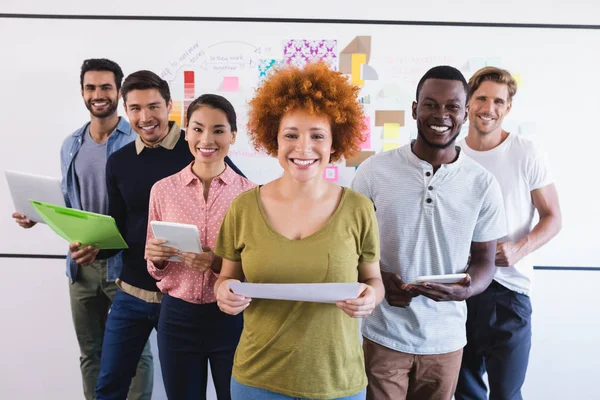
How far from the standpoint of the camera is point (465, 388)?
6.95 feet

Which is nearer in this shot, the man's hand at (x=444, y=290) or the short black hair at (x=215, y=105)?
the man's hand at (x=444, y=290)

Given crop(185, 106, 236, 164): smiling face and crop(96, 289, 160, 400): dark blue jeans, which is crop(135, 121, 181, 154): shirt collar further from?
crop(96, 289, 160, 400): dark blue jeans

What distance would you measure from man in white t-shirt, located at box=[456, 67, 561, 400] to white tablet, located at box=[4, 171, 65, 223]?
1.74m

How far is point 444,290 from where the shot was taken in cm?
152

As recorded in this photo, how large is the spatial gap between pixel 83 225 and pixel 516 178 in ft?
5.63

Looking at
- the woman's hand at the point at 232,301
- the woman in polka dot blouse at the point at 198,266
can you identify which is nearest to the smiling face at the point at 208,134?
the woman in polka dot blouse at the point at 198,266

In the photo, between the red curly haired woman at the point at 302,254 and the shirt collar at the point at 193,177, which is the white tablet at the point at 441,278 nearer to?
the red curly haired woman at the point at 302,254

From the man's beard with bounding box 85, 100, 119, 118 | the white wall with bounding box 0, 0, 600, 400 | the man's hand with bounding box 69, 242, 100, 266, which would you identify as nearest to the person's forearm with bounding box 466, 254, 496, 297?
the white wall with bounding box 0, 0, 600, 400

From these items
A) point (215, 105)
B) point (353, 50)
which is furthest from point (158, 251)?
A: point (353, 50)

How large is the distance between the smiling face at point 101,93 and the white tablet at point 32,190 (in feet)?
1.54

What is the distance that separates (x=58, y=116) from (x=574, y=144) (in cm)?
261

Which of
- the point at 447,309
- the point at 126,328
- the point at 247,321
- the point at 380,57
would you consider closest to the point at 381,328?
the point at 447,309

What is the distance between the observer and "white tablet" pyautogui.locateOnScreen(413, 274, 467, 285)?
4.77 ft

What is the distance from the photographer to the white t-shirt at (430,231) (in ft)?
5.16
